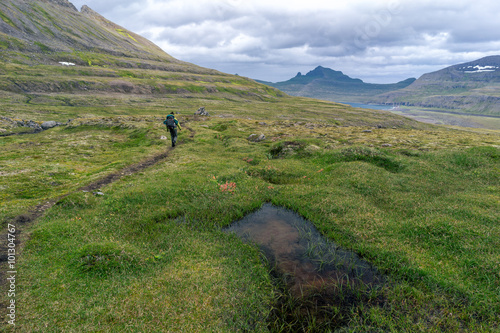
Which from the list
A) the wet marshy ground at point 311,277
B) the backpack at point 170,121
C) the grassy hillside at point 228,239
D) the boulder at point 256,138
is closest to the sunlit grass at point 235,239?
the grassy hillside at point 228,239

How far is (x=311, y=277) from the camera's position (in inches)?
484

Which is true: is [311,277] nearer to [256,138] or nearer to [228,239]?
[228,239]

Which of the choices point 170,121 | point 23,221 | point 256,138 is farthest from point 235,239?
point 256,138

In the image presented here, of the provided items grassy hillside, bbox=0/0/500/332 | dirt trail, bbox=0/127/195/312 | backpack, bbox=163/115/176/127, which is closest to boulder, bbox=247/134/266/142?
grassy hillside, bbox=0/0/500/332

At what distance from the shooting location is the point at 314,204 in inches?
760

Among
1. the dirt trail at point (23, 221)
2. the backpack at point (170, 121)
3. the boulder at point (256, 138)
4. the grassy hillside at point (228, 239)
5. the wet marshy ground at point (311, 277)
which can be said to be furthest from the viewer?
the boulder at point (256, 138)

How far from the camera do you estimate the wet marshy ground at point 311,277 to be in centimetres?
1016

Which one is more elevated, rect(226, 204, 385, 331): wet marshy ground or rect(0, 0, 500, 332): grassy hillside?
rect(0, 0, 500, 332): grassy hillside

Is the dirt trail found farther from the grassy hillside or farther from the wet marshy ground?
the wet marshy ground

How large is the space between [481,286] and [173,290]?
14.7 metres

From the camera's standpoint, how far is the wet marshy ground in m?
10.2

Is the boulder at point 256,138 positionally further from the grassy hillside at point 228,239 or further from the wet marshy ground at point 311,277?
the wet marshy ground at point 311,277

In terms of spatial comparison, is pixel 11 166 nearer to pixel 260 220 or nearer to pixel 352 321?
pixel 260 220

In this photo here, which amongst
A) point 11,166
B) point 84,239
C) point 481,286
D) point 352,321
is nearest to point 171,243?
point 84,239
